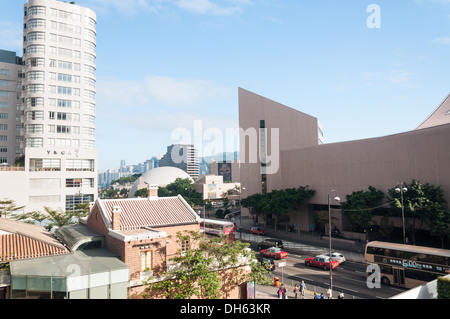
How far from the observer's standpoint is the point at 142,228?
82.2 ft

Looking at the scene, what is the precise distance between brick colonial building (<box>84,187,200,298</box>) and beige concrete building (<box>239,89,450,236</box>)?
3711 cm

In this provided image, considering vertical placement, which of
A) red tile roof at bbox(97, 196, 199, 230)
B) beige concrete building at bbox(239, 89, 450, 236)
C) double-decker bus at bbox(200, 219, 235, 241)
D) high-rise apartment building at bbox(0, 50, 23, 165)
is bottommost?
double-decker bus at bbox(200, 219, 235, 241)

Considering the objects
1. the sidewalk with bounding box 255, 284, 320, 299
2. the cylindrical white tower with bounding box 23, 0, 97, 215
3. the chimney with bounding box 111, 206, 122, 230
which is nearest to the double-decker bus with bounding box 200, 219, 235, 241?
the sidewalk with bounding box 255, 284, 320, 299

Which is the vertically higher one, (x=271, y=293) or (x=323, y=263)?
(x=323, y=263)

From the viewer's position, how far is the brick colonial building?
67.8 feet

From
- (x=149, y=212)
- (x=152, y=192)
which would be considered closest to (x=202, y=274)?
(x=149, y=212)

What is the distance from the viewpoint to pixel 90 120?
229 feet

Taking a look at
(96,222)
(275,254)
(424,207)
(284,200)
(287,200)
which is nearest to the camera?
(96,222)

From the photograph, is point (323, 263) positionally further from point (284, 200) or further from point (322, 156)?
point (322, 156)

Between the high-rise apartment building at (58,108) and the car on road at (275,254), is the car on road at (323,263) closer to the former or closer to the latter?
the car on road at (275,254)

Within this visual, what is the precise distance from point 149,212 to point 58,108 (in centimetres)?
5080

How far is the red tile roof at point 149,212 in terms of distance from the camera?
25.8 m

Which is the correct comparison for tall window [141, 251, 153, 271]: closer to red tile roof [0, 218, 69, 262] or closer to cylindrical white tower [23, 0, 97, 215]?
red tile roof [0, 218, 69, 262]
